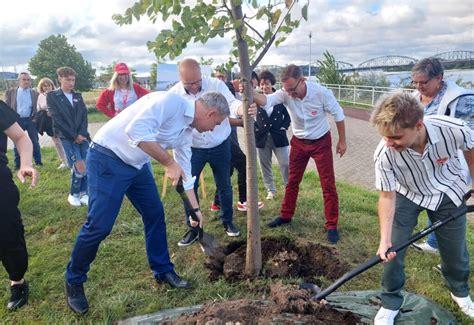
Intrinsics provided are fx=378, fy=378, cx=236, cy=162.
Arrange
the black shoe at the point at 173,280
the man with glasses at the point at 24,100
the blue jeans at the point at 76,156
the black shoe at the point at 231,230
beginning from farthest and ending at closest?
the man with glasses at the point at 24,100
the blue jeans at the point at 76,156
the black shoe at the point at 231,230
the black shoe at the point at 173,280

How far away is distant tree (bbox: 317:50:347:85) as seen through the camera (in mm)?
25125

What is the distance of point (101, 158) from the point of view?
2.62 metres

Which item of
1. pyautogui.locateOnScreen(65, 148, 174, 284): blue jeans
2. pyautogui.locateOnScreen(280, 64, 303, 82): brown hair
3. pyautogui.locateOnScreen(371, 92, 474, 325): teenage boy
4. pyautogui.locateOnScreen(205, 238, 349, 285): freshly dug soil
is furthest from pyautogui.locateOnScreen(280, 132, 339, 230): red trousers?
pyautogui.locateOnScreen(65, 148, 174, 284): blue jeans

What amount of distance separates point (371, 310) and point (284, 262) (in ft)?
2.85

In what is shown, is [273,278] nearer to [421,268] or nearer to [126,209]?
[421,268]

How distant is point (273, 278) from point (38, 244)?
2.59m

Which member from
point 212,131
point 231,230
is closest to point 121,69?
point 212,131

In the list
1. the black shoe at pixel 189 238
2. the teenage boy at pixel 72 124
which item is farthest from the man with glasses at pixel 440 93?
the teenage boy at pixel 72 124

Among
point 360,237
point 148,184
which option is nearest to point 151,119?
point 148,184

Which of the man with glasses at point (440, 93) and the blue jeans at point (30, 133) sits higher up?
the man with glasses at point (440, 93)

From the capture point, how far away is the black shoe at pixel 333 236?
3.88m

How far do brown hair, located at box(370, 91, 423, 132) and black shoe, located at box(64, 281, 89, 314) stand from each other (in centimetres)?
238

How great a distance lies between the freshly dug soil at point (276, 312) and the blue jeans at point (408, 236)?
29 cm

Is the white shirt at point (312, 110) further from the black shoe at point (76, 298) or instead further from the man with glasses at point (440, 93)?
the black shoe at point (76, 298)
